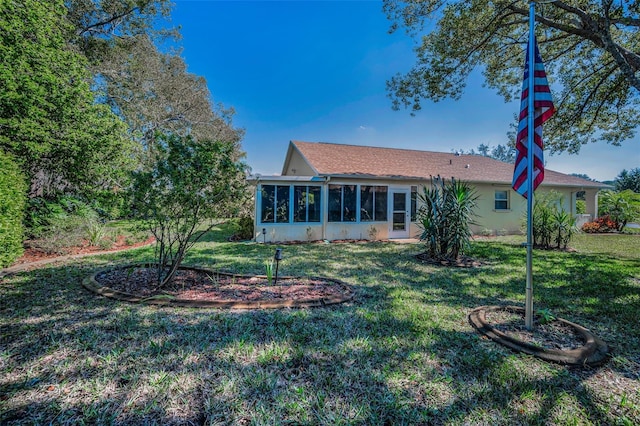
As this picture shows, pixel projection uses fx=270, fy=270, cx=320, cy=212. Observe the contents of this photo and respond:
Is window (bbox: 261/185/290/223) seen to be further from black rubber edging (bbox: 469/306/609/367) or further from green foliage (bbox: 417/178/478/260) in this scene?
black rubber edging (bbox: 469/306/609/367)

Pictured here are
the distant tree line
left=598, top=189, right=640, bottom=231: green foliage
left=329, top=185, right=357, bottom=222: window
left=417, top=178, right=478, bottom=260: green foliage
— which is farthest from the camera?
left=598, top=189, right=640, bottom=231: green foliage

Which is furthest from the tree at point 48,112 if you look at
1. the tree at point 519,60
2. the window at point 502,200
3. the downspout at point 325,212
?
the window at point 502,200

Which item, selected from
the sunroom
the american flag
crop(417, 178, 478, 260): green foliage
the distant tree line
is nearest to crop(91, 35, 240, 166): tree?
the distant tree line

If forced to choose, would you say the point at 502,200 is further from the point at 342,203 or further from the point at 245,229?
the point at 245,229

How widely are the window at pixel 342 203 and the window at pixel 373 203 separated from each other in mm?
444

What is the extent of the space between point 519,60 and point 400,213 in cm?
742

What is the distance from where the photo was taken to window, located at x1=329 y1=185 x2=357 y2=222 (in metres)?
11.9

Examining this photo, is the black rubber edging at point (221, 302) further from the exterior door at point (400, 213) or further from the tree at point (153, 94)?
the exterior door at point (400, 213)

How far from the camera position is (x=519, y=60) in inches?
402

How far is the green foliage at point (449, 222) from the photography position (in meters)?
7.70

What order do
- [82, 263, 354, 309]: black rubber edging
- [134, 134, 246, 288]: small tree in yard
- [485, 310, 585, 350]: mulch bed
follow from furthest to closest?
[134, 134, 246, 288]: small tree in yard, [82, 263, 354, 309]: black rubber edging, [485, 310, 585, 350]: mulch bed

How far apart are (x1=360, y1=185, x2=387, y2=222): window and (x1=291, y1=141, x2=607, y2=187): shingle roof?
0.73 m

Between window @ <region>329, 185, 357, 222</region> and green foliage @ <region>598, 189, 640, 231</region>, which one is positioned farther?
green foliage @ <region>598, 189, 640, 231</region>

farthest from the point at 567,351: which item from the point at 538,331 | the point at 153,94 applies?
the point at 153,94
